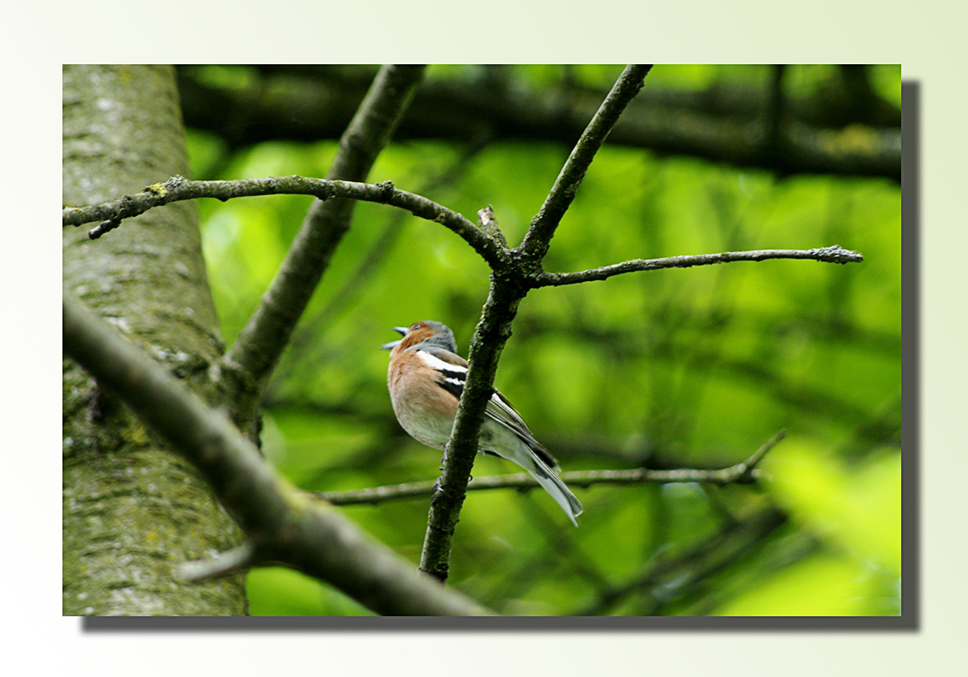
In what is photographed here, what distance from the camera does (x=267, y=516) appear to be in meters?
0.83

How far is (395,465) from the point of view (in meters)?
4.29

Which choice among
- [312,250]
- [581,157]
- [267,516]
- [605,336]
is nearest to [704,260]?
[581,157]

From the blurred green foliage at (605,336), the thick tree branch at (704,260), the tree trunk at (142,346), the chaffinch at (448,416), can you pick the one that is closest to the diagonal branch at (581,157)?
the thick tree branch at (704,260)

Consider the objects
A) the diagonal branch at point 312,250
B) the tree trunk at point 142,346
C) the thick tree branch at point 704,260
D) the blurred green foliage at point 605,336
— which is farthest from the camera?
the blurred green foliage at point 605,336

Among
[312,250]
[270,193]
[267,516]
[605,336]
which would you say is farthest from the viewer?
[605,336]

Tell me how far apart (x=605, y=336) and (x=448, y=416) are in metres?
1.58

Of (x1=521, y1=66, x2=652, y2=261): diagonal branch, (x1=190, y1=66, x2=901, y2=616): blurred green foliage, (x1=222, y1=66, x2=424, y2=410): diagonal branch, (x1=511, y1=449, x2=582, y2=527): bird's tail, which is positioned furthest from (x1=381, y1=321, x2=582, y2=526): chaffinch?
(x1=521, y1=66, x2=652, y2=261): diagonal branch

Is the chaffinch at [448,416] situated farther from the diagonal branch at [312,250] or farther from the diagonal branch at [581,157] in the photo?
the diagonal branch at [581,157]

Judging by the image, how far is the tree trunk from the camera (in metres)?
2.45

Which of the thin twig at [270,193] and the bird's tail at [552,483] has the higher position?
the thin twig at [270,193]

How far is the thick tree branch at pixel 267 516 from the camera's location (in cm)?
82

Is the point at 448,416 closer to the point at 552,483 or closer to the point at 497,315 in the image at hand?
the point at 552,483

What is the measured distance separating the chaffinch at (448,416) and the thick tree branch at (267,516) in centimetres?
192
